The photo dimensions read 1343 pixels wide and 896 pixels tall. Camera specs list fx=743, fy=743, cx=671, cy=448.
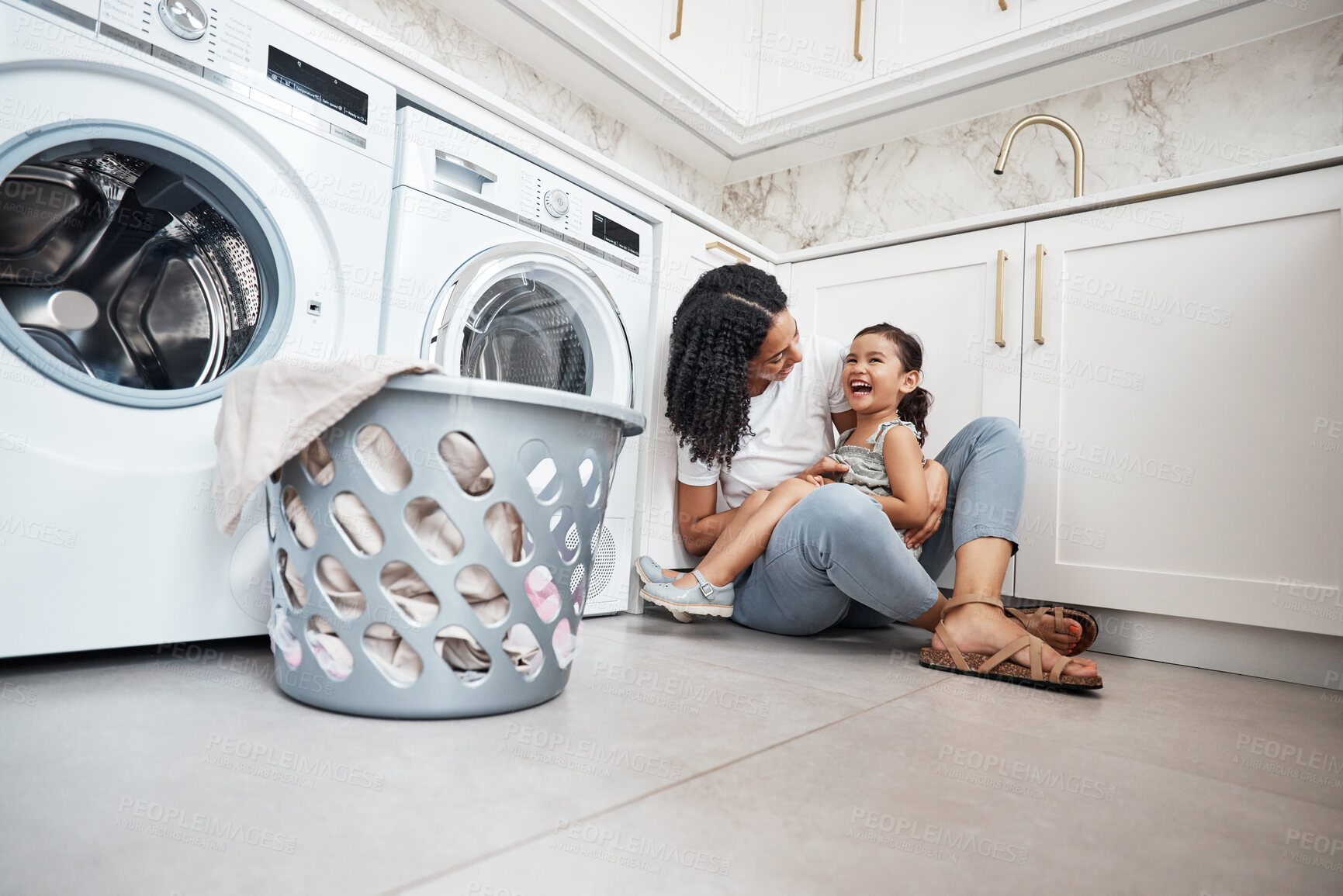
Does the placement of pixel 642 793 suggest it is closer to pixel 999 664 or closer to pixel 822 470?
pixel 999 664

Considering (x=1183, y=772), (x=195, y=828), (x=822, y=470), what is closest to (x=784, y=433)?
(x=822, y=470)

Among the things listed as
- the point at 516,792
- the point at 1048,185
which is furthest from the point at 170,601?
the point at 1048,185

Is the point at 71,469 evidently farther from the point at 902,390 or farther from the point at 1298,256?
the point at 1298,256

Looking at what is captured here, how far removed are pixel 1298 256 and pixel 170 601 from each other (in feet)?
6.16

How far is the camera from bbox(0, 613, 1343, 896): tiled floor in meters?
0.48

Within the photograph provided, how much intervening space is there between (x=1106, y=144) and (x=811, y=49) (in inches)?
35.1

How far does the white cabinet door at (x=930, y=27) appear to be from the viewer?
1.92 metres

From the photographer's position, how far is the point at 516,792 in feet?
1.97

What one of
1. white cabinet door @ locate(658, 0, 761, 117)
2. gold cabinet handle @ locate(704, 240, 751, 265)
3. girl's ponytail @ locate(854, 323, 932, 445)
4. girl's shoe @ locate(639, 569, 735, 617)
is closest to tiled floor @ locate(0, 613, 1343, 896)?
girl's shoe @ locate(639, 569, 735, 617)

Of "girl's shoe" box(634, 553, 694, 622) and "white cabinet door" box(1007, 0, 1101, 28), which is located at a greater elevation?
"white cabinet door" box(1007, 0, 1101, 28)

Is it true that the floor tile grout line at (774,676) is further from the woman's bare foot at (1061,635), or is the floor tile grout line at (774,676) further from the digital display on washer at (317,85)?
the digital display on washer at (317,85)

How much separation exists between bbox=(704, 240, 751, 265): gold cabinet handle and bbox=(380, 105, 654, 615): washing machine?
0.19 meters

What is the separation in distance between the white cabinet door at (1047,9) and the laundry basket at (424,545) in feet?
5.74

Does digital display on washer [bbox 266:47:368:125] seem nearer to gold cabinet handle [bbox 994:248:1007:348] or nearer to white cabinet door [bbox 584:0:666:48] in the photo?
white cabinet door [bbox 584:0:666:48]
